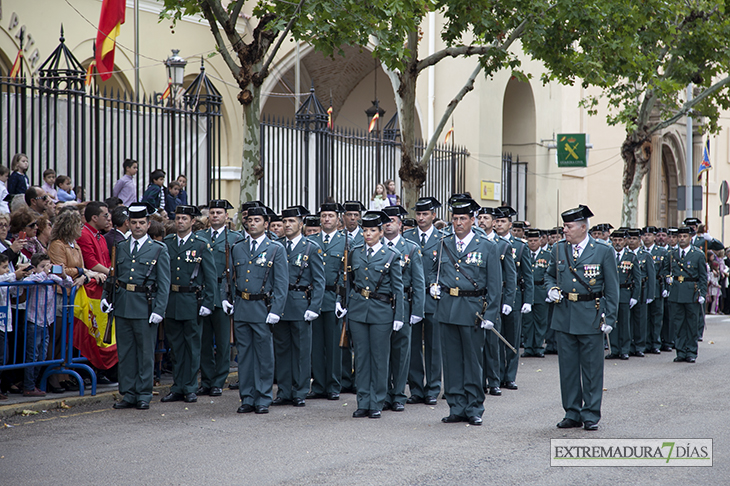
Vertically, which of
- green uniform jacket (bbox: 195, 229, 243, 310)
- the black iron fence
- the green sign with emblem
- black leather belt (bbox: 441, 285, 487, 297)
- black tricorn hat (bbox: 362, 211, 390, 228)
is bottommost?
black leather belt (bbox: 441, 285, 487, 297)

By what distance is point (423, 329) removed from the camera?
31.8ft

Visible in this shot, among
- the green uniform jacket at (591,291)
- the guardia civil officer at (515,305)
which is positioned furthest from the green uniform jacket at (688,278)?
the green uniform jacket at (591,291)

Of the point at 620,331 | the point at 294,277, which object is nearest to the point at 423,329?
the point at 294,277

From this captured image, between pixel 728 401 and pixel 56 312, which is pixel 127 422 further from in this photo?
pixel 728 401

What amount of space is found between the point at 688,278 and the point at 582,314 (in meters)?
6.40

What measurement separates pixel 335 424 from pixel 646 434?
9.22 ft

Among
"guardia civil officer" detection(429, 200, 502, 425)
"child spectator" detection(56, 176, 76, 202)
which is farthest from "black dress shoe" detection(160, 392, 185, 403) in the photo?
"child spectator" detection(56, 176, 76, 202)

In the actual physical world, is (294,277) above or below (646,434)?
above

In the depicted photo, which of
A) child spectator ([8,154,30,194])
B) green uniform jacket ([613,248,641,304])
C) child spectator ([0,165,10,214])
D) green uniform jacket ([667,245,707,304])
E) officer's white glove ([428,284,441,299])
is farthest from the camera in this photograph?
green uniform jacket ([613,248,641,304])

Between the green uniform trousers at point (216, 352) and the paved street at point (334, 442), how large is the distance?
0.24m

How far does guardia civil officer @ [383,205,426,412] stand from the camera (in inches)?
347

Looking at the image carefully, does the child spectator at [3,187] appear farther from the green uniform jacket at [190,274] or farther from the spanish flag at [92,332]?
the green uniform jacket at [190,274]

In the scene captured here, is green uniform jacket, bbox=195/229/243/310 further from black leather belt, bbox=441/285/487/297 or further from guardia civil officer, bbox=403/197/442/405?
black leather belt, bbox=441/285/487/297

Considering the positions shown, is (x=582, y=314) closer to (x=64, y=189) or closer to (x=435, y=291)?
(x=435, y=291)
